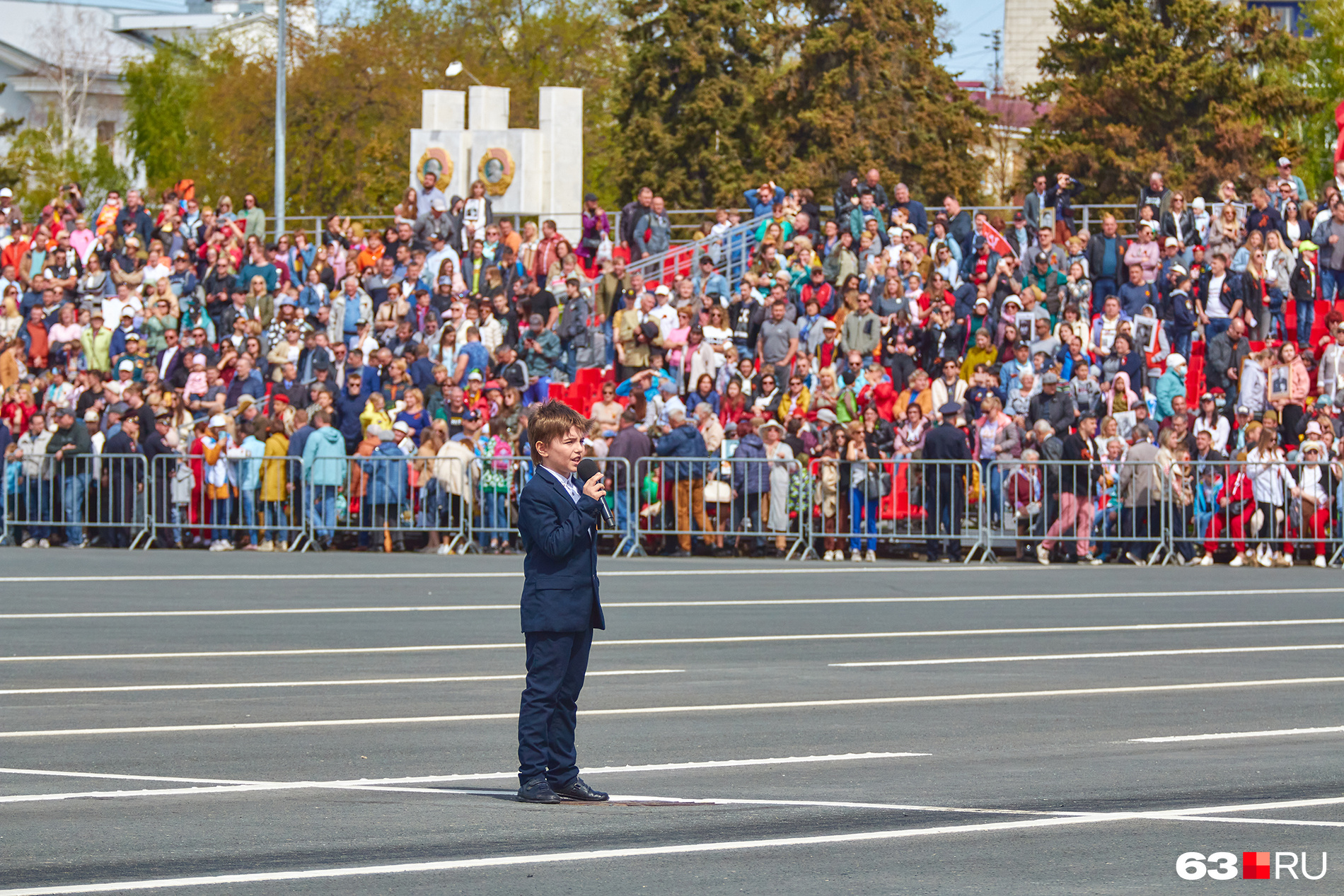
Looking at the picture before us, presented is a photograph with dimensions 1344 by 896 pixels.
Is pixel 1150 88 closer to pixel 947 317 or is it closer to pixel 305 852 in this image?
pixel 947 317

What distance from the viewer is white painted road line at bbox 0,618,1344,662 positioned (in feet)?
45.2

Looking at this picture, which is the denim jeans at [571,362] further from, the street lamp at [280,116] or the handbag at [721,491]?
the street lamp at [280,116]

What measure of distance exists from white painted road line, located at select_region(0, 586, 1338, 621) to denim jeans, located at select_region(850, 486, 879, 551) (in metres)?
4.48

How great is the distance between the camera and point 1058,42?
2068 inches

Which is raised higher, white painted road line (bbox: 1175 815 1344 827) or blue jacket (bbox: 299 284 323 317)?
blue jacket (bbox: 299 284 323 317)

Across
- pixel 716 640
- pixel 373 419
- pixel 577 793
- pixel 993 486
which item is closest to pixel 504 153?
pixel 373 419

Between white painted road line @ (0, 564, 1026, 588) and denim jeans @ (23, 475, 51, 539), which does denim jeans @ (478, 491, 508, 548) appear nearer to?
white painted road line @ (0, 564, 1026, 588)

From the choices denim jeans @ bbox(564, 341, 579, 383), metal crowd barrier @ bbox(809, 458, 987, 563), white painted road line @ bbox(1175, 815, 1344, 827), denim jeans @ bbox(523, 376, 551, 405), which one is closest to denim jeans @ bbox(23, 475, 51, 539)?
denim jeans @ bbox(523, 376, 551, 405)

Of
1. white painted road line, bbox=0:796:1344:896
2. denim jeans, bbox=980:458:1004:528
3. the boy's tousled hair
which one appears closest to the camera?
white painted road line, bbox=0:796:1344:896

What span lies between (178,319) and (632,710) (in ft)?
70.0

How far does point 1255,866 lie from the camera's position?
7078mm

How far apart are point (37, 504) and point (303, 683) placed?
48.0 ft

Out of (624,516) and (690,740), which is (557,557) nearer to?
(690,740)

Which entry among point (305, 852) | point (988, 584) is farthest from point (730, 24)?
point (305, 852)
